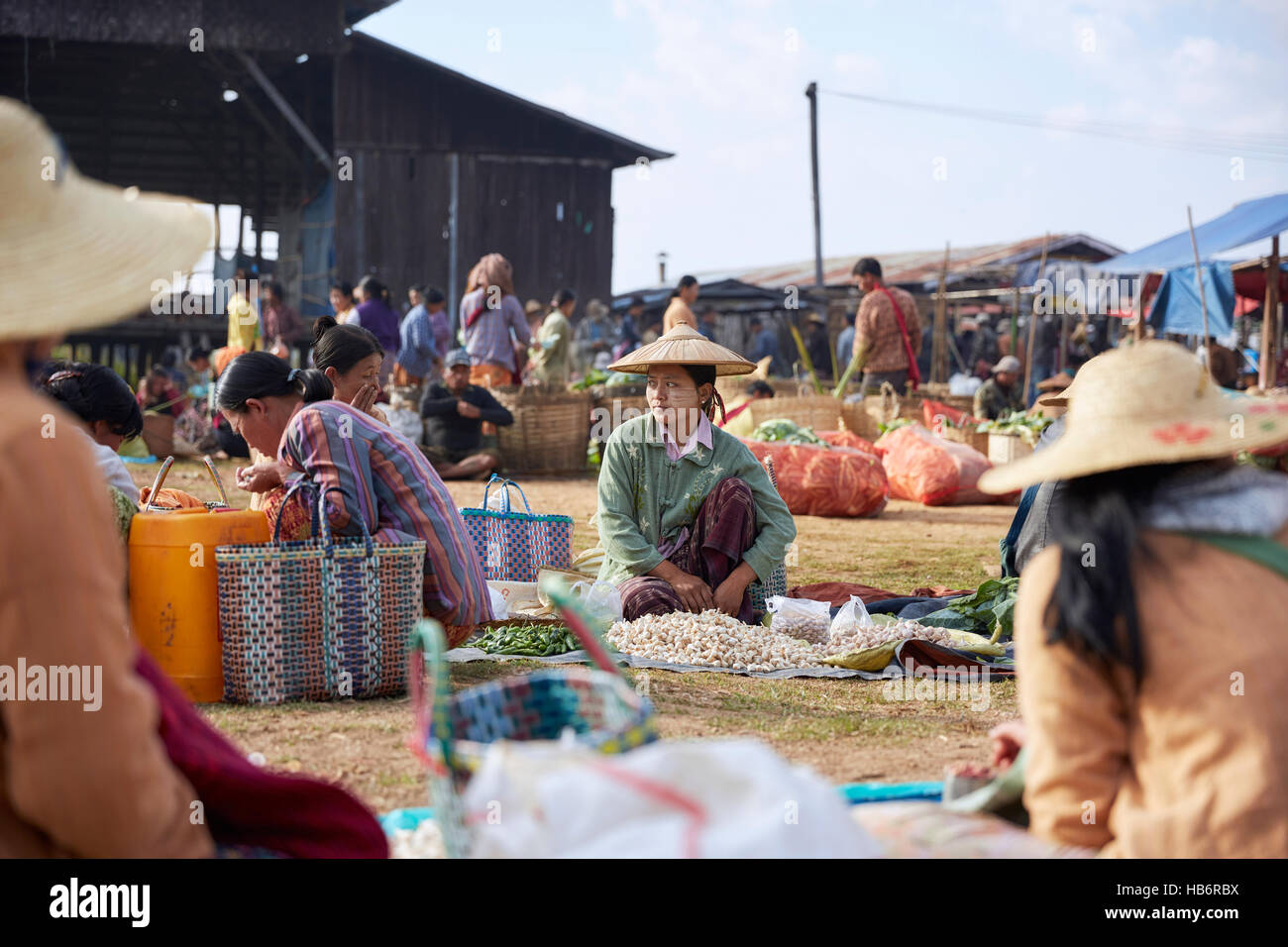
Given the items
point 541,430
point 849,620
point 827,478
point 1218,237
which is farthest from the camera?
point 1218,237

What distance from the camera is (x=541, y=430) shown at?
480 inches

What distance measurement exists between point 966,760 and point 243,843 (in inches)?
94.2

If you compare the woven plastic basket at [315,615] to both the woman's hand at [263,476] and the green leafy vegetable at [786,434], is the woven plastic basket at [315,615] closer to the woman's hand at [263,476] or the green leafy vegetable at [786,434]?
the woman's hand at [263,476]

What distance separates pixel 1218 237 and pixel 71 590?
1359 centimetres

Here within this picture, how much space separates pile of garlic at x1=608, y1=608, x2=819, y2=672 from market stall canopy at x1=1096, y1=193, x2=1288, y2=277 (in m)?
9.20

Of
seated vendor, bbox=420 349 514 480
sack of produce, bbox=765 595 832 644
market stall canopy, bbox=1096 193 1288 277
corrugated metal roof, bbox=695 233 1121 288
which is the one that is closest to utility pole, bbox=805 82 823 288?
corrugated metal roof, bbox=695 233 1121 288

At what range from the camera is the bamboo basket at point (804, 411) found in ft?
38.3

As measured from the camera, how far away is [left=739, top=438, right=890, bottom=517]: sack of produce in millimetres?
9930

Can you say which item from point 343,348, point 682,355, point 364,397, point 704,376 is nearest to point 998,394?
point 704,376

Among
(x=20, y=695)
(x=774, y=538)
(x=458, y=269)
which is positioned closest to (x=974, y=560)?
(x=774, y=538)
